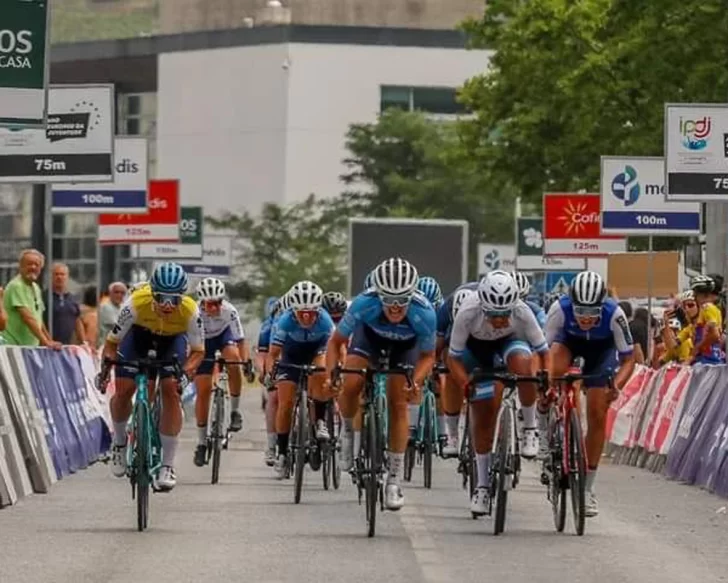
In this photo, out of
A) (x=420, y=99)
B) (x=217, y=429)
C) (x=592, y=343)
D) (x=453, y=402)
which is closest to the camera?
(x=592, y=343)

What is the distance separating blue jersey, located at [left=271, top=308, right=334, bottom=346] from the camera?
22719 millimetres

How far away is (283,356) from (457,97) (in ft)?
99.5

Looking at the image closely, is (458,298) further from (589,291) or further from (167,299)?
(167,299)

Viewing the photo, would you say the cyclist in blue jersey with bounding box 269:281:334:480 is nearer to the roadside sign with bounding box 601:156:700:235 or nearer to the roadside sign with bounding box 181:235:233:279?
the roadside sign with bounding box 601:156:700:235

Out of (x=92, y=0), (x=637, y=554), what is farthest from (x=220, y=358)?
(x=92, y=0)

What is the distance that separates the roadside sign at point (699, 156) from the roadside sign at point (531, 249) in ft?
63.2

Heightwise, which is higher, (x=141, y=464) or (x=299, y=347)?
(x=299, y=347)

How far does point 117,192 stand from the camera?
35.5 metres

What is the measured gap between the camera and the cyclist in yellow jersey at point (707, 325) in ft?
88.0

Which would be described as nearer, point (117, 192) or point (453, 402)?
point (453, 402)

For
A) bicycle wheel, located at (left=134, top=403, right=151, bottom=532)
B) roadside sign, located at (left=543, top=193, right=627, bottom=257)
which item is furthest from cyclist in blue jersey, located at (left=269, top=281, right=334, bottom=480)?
roadside sign, located at (left=543, top=193, right=627, bottom=257)

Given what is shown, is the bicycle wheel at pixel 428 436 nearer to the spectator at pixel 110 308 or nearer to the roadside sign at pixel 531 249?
the spectator at pixel 110 308

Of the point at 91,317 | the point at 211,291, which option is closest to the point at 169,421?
the point at 211,291

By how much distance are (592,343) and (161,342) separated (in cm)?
295
